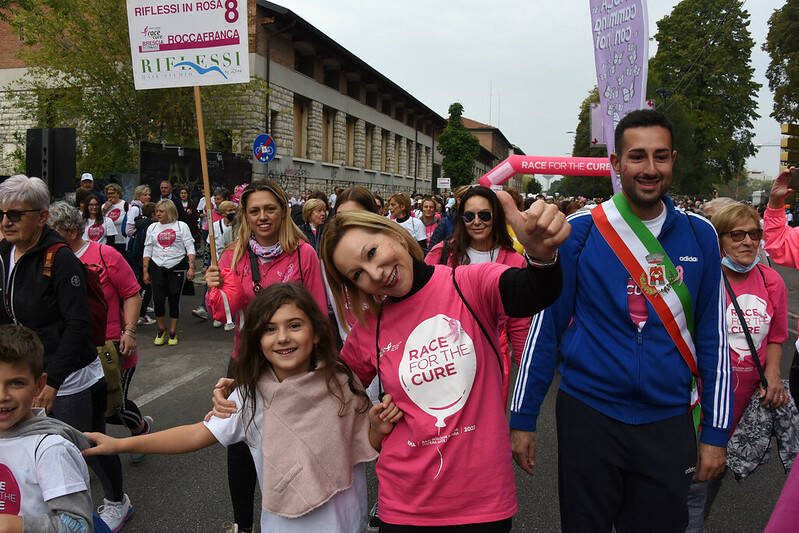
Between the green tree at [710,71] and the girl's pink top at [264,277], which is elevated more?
the green tree at [710,71]

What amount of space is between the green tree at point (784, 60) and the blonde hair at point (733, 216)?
31.5m

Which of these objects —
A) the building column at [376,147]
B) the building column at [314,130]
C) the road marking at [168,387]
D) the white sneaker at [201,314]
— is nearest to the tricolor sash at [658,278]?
the road marking at [168,387]

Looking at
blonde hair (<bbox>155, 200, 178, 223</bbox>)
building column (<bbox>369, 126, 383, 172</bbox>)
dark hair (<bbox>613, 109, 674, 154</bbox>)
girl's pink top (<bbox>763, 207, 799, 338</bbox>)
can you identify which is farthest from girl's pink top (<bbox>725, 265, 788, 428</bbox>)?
building column (<bbox>369, 126, 383, 172</bbox>)

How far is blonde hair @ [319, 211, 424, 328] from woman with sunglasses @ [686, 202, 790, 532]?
197cm

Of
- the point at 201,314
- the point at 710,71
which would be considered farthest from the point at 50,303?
the point at 710,71

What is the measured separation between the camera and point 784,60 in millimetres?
30438

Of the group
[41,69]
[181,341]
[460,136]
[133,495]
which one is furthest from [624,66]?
[460,136]

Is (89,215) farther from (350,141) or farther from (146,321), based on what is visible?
(350,141)

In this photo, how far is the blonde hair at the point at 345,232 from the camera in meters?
1.93

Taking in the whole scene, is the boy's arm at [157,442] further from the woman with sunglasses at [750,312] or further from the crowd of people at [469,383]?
the woman with sunglasses at [750,312]

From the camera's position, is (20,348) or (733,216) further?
(733,216)

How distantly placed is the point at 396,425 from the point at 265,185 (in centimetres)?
199

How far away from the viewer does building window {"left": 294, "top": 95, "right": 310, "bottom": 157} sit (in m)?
28.8

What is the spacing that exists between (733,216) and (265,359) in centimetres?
259
